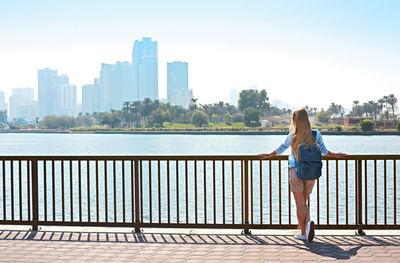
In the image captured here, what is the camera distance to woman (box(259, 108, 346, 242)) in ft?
18.1

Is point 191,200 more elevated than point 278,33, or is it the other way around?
point 278,33

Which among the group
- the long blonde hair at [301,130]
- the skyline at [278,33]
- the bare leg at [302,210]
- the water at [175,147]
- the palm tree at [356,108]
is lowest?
the water at [175,147]

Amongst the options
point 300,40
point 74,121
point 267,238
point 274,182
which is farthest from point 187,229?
point 74,121

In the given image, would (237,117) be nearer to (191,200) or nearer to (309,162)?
(191,200)

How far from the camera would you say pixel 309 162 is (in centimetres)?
551

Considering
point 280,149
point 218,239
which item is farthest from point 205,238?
point 280,149

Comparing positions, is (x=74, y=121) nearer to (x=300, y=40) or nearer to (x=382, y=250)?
(x=300, y=40)

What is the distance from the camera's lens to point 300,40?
4528 inches

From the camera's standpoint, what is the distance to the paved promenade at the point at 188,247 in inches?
199

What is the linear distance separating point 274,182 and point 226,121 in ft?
495

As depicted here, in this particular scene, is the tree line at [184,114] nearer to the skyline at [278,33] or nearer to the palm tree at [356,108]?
the skyline at [278,33]

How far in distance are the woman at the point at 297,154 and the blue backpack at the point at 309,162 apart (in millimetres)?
61

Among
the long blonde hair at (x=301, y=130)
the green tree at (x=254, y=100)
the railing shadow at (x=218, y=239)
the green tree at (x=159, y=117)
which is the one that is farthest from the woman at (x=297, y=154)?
the green tree at (x=254, y=100)

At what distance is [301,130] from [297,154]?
11.1 inches
